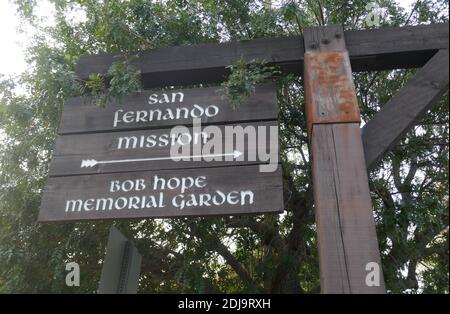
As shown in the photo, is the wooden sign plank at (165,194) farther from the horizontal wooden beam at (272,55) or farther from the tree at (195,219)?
the tree at (195,219)

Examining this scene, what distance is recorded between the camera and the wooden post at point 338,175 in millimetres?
2270

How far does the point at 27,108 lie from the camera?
4094 mm

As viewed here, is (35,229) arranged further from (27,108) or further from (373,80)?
(373,80)

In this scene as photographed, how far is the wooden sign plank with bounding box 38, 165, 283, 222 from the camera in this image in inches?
100

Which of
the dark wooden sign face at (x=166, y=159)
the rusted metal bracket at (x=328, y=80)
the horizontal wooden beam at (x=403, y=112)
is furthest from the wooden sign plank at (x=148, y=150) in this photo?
the horizontal wooden beam at (x=403, y=112)

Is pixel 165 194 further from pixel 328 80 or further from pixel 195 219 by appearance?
pixel 195 219

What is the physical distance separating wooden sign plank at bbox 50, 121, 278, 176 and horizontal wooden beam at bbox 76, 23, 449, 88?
56 centimetres

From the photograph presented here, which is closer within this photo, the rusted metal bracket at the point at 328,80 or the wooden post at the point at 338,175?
the wooden post at the point at 338,175

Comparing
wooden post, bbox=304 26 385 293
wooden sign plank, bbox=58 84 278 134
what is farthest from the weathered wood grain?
wooden sign plank, bbox=58 84 278 134

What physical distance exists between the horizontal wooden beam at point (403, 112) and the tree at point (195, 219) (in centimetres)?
125

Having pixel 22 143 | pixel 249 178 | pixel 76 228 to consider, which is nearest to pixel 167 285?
pixel 76 228

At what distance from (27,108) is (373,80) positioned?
3696mm

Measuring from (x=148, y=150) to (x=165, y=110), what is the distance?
35 cm

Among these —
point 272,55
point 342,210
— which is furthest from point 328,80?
point 342,210
